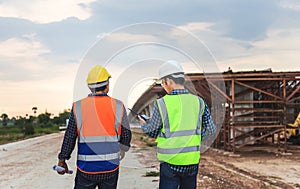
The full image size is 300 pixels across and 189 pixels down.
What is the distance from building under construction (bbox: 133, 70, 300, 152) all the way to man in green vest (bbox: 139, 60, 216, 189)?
11.2m

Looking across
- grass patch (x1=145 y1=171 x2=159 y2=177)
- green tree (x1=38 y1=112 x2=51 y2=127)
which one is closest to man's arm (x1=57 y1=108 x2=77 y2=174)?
grass patch (x1=145 y1=171 x2=159 y2=177)

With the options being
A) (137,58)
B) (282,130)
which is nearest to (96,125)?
(137,58)

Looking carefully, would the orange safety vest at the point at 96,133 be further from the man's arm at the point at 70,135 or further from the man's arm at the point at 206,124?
the man's arm at the point at 206,124

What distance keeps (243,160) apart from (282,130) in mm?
2792

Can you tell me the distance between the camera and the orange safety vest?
3760 mm

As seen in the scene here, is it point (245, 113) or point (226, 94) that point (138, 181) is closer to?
point (226, 94)

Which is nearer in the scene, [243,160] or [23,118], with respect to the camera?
[243,160]

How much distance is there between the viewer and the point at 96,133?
12.3 ft

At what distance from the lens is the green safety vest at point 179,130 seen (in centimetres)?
373

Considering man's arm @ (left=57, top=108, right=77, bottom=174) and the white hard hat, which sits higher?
the white hard hat

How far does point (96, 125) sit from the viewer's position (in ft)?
12.3

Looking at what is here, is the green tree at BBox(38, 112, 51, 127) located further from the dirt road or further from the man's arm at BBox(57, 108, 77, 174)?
the man's arm at BBox(57, 108, 77, 174)

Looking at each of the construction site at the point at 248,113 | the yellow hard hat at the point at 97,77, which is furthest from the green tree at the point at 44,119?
the yellow hard hat at the point at 97,77

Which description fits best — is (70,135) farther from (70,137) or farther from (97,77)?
(97,77)
